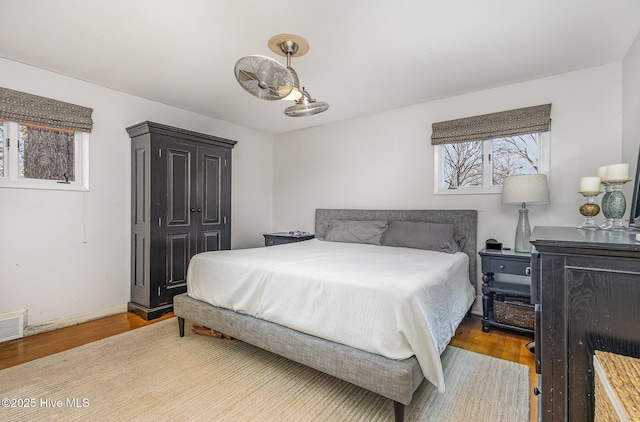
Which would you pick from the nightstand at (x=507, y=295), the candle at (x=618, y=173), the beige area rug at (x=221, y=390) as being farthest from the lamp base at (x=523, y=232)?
the beige area rug at (x=221, y=390)

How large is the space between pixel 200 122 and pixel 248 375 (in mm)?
3417

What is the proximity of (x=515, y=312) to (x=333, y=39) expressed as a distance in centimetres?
283

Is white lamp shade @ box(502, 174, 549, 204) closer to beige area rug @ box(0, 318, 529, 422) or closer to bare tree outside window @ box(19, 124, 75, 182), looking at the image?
beige area rug @ box(0, 318, 529, 422)

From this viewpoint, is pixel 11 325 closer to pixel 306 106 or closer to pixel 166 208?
pixel 166 208

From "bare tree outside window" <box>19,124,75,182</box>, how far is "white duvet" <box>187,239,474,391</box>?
5.80ft

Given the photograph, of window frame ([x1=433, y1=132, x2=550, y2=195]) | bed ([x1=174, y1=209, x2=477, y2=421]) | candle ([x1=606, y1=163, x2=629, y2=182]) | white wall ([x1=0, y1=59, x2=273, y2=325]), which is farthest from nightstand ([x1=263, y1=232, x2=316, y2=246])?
candle ([x1=606, y1=163, x2=629, y2=182])

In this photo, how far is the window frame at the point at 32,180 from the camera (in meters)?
2.67

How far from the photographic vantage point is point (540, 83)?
2.94 m

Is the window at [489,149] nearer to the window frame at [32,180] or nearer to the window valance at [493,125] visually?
the window valance at [493,125]

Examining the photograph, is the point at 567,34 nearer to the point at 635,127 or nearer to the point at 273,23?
the point at 635,127

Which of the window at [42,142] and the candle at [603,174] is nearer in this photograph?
the candle at [603,174]

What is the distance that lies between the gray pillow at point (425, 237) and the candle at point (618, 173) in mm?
1392

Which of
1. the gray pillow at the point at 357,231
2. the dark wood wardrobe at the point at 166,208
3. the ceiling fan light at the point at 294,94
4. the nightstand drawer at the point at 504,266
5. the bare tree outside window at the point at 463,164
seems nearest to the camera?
the ceiling fan light at the point at 294,94

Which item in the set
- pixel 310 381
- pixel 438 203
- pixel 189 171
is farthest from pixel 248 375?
pixel 438 203
